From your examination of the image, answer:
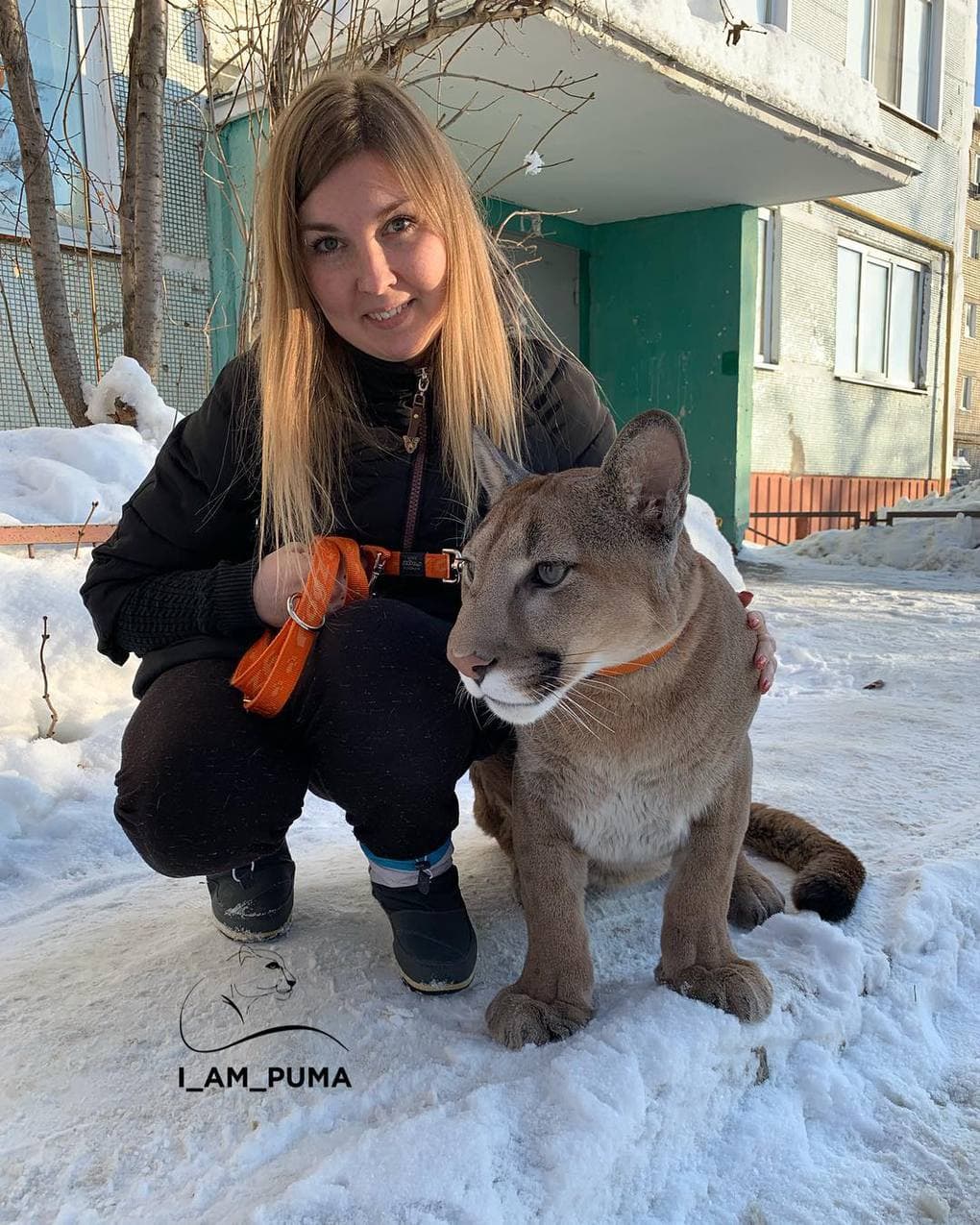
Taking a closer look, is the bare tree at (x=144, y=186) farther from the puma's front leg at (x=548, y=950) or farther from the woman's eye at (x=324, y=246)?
the puma's front leg at (x=548, y=950)

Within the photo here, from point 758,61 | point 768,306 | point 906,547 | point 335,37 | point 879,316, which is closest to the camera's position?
point 335,37

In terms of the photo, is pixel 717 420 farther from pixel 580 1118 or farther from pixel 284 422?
pixel 580 1118

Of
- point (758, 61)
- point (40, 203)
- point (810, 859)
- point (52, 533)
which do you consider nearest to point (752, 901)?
point (810, 859)

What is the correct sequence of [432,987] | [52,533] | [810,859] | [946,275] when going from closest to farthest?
[432,987] < [810,859] < [52,533] < [946,275]

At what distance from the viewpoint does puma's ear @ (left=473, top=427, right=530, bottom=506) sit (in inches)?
78.2

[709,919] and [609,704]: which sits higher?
[609,704]

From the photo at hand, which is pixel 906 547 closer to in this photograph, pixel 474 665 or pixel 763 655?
pixel 763 655

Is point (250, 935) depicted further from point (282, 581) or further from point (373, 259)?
point (373, 259)

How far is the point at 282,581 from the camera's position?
1957 millimetres

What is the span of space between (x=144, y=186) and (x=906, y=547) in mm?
7884

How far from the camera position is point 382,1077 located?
1.58 metres

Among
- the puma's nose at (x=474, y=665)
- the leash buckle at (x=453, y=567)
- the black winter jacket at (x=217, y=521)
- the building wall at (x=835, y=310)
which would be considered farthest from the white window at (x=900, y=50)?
the puma's nose at (x=474, y=665)

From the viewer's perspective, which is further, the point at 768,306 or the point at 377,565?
the point at 768,306

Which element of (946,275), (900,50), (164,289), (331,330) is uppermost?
(900,50)
